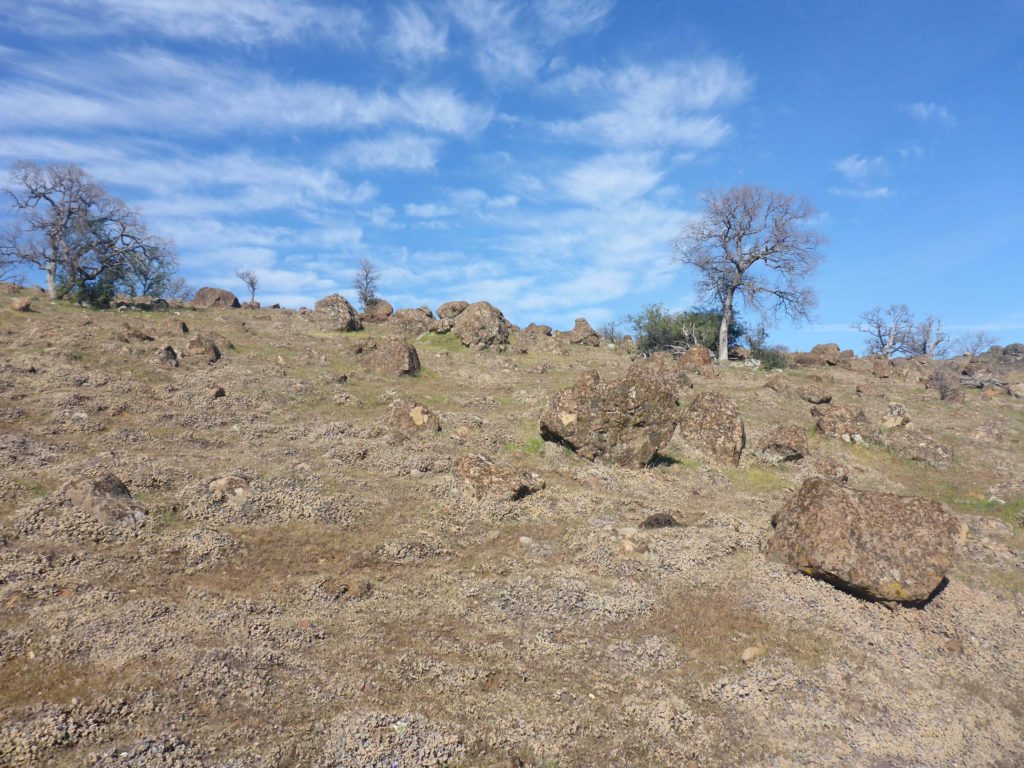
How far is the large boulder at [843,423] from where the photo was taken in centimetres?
2173

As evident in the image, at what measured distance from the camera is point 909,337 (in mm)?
60094

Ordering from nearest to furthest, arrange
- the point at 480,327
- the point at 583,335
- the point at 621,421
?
the point at 621,421, the point at 480,327, the point at 583,335

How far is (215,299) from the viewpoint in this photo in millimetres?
48781

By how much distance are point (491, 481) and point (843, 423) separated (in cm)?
1558

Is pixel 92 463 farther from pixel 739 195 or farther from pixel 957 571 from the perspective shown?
pixel 739 195

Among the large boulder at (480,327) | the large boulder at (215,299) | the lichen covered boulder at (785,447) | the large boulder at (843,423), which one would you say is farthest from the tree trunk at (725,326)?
the large boulder at (215,299)

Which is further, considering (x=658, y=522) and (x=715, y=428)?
(x=715, y=428)

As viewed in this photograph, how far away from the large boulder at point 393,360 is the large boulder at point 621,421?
36.0 feet

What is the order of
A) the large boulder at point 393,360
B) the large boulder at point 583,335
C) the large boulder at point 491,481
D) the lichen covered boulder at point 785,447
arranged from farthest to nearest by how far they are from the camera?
the large boulder at point 583,335 < the large boulder at point 393,360 < the lichen covered boulder at point 785,447 < the large boulder at point 491,481

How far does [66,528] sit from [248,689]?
584 centimetres

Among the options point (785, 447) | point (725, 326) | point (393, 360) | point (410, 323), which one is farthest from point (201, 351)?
point (725, 326)

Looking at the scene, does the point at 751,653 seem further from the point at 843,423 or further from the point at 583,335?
the point at 583,335

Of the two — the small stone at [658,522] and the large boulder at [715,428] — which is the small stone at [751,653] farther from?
the large boulder at [715,428]

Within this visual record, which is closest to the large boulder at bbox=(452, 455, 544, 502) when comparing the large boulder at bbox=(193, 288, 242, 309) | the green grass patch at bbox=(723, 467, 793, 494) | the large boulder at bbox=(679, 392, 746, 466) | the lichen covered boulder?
the green grass patch at bbox=(723, 467, 793, 494)
